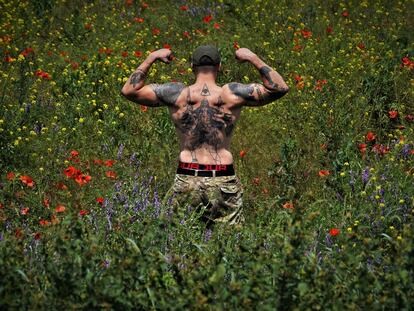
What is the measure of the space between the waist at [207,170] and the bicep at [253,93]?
54cm

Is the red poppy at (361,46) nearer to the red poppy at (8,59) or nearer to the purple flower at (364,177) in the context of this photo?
the purple flower at (364,177)

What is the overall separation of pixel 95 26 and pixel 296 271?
7.96 metres

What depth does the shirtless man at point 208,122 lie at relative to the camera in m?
6.38

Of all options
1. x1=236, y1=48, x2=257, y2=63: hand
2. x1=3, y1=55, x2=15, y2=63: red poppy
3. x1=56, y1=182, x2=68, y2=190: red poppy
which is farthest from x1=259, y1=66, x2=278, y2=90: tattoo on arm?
x1=3, y1=55, x2=15, y2=63: red poppy

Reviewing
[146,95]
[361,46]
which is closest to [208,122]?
[146,95]

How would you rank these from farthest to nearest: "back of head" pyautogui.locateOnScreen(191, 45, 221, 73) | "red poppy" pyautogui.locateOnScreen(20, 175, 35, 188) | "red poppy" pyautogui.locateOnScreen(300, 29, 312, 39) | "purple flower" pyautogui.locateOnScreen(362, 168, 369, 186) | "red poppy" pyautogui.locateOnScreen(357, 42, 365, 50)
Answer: "red poppy" pyautogui.locateOnScreen(357, 42, 365, 50), "red poppy" pyautogui.locateOnScreen(300, 29, 312, 39), "purple flower" pyautogui.locateOnScreen(362, 168, 369, 186), "red poppy" pyautogui.locateOnScreen(20, 175, 35, 188), "back of head" pyautogui.locateOnScreen(191, 45, 221, 73)

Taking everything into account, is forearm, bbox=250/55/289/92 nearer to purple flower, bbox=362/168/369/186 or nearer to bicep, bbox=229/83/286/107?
bicep, bbox=229/83/286/107

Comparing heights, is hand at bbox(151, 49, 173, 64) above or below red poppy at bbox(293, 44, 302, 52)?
below

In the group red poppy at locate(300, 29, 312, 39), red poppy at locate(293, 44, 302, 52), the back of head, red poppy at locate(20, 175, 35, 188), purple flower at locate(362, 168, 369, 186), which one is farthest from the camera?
red poppy at locate(300, 29, 312, 39)

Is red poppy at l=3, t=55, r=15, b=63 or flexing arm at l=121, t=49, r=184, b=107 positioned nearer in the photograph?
flexing arm at l=121, t=49, r=184, b=107

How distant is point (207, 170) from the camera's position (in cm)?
638

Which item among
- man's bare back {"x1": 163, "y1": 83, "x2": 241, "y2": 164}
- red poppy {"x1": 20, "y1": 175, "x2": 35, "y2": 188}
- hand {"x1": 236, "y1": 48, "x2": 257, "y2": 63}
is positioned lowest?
red poppy {"x1": 20, "y1": 175, "x2": 35, "y2": 188}

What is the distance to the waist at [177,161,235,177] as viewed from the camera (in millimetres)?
6380

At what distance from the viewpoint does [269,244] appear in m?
5.72
